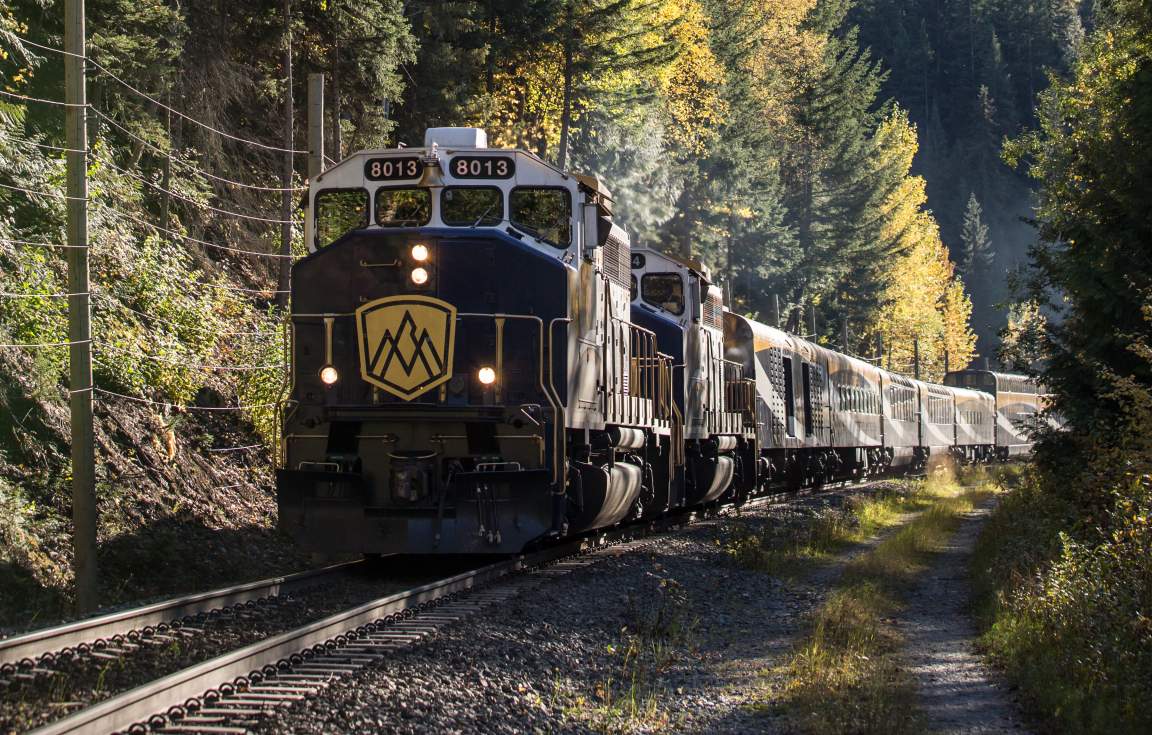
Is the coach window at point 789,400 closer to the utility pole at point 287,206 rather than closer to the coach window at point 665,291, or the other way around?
the coach window at point 665,291

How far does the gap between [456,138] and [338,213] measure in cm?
129

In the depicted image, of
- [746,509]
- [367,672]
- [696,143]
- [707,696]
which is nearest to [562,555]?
[707,696]

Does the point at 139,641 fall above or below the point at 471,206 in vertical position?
below

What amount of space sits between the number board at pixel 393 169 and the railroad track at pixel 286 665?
11.7ft

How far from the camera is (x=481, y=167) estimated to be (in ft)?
36.3

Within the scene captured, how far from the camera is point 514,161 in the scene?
1108cm

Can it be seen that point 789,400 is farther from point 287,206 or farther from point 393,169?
point 393,169

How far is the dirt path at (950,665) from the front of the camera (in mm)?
7250

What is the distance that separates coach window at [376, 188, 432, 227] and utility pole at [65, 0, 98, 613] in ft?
8.62

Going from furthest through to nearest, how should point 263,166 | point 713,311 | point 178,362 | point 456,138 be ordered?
point 263,166 < point 713,311 < point 178,362 < point 456,138

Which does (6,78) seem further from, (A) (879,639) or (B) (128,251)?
(A) (879,639)

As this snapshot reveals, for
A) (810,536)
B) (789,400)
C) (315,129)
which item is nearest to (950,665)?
(810,536)

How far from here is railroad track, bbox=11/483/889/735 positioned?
5.41 metres

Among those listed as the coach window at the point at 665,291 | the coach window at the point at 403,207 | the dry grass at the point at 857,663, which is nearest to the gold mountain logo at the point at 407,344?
the coach window at the point at 403,207
